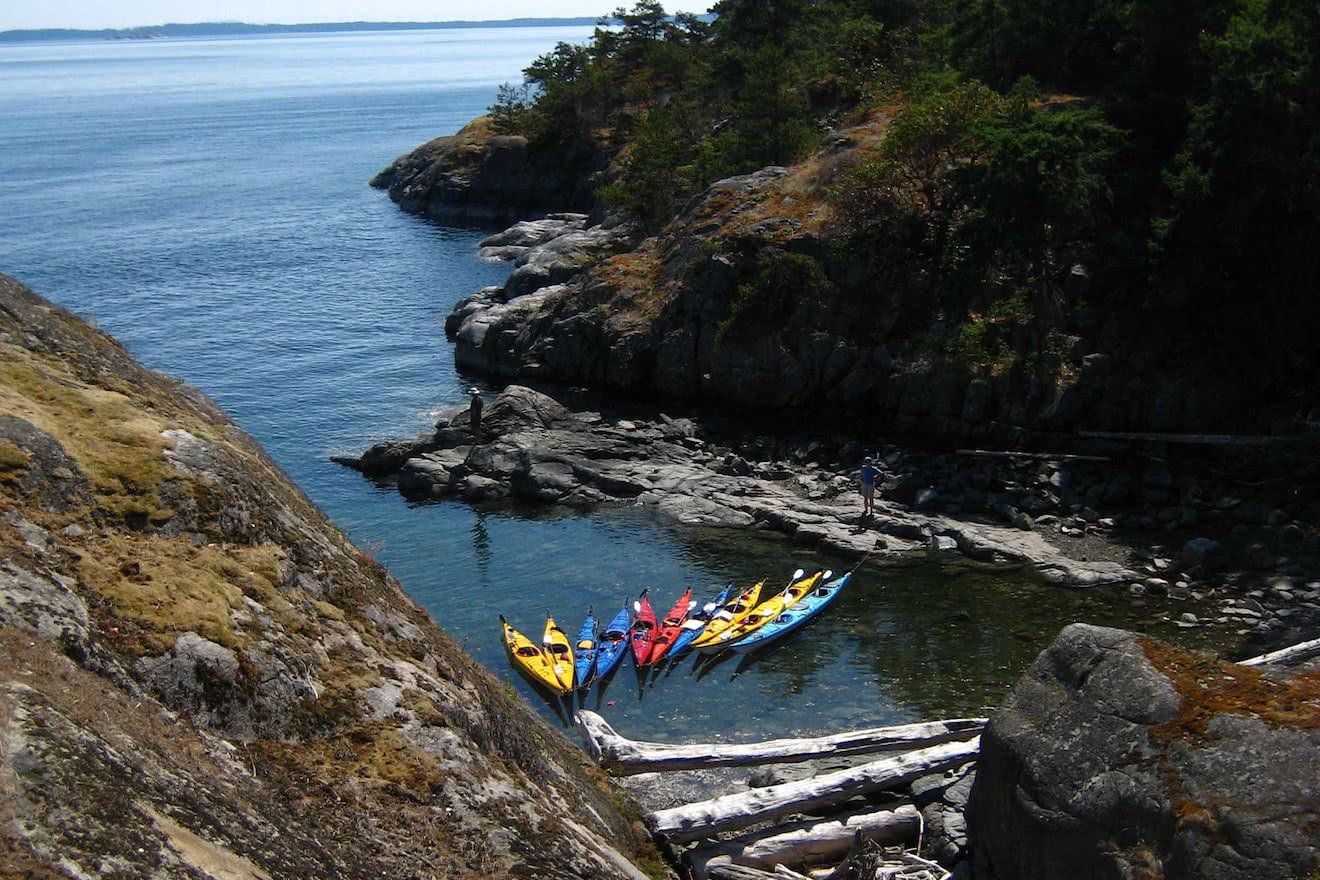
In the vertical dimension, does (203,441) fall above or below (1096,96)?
below

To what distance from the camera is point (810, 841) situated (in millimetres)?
19906

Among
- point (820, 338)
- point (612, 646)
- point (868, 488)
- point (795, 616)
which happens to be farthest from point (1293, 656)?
point (820, 338)

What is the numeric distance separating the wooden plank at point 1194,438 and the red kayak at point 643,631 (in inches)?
762

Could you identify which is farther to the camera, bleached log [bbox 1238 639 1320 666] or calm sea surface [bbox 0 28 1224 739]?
calm sea surface [bbox 0 28 1224 739]

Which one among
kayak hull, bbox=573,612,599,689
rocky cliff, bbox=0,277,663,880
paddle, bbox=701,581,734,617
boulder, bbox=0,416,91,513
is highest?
boulder, bbox=0,416,91,513

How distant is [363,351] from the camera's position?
66312mm

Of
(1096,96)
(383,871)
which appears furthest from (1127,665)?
(1096,96)

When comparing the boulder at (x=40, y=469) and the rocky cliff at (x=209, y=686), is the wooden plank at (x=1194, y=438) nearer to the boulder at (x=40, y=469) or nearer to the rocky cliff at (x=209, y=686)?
the rocky cliff at (x=209, y=686)

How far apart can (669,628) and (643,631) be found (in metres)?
0.75

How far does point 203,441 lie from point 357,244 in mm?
84337

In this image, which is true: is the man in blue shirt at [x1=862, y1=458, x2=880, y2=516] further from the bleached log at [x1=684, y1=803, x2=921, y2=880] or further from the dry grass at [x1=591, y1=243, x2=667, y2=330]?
the bleached log at [x1=684, y1=803, x2=921, y2=880]

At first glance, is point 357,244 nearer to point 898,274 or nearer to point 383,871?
point 898,274

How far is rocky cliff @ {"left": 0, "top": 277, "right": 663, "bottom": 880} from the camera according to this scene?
970 centimetres

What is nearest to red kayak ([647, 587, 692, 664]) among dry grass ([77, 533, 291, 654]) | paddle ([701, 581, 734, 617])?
paddle ([701, 581, 734, 617])
